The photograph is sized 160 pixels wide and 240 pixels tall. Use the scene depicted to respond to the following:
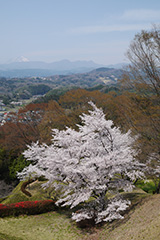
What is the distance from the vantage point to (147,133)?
1107 cm

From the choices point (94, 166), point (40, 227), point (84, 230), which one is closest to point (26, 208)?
point (40, 227)

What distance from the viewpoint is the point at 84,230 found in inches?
428

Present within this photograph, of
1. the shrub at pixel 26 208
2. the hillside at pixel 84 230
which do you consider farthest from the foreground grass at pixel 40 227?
the shrub at pixel 26 208

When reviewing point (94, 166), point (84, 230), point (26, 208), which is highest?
point (94, 166)

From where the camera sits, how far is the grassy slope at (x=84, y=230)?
8148 mm

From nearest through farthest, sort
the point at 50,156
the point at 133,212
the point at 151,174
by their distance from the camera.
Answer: the point at 133,212
the point at 50,156
the point at 151,174

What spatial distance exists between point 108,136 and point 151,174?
13.9 feet

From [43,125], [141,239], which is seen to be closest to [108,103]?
[43,125]

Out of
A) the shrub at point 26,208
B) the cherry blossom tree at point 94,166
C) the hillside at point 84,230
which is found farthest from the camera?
the shrub at point 26,208

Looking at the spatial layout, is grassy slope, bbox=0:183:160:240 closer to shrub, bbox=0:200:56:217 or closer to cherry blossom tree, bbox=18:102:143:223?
shrub, bbox=0:200:56:217

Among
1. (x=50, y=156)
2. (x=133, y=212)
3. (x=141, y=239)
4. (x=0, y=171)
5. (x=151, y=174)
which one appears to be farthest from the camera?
(x=0, y=171)

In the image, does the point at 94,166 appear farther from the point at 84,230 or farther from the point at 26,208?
the point at 26,208

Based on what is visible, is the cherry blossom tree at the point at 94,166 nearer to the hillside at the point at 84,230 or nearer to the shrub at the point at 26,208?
the hillside at the point at 84,230

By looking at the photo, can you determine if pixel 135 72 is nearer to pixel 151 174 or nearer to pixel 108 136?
pixel 108 136
